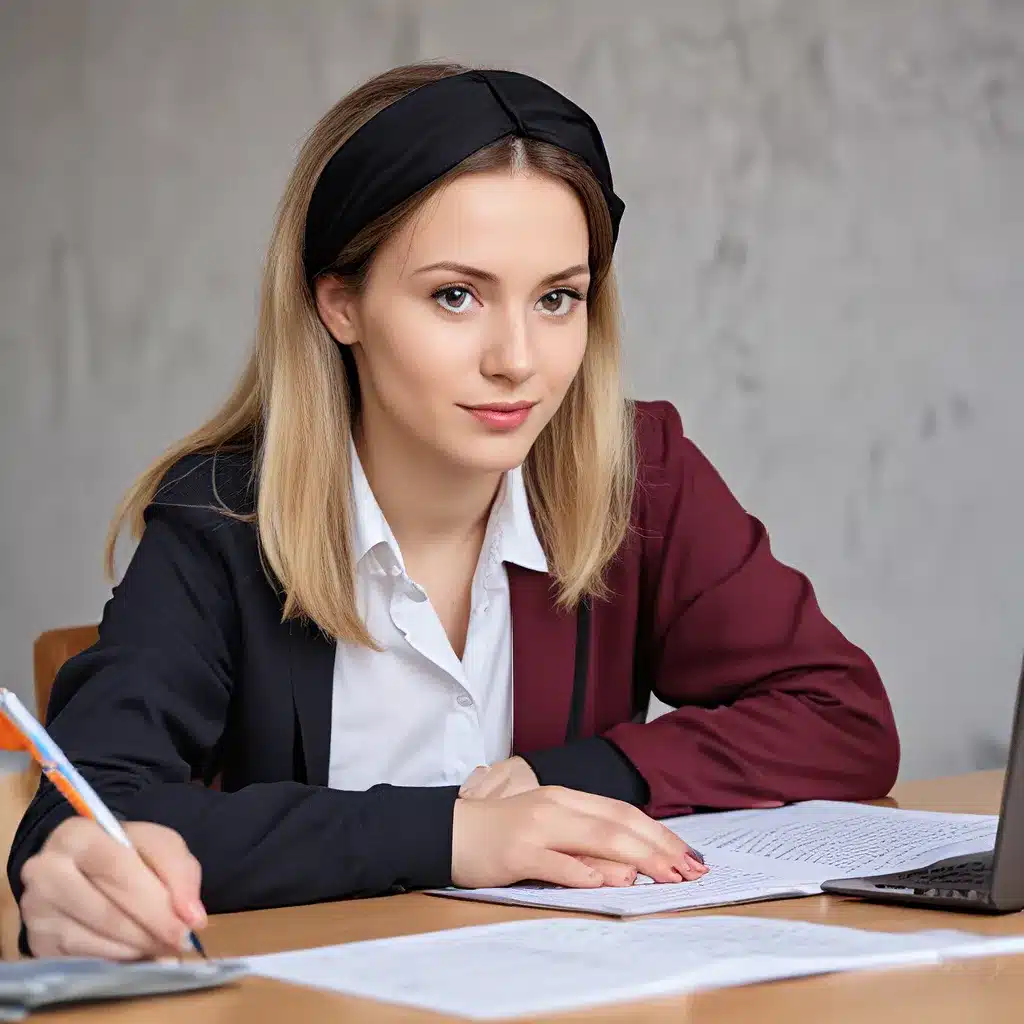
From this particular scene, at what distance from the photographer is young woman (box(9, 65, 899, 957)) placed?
1301 millimetres

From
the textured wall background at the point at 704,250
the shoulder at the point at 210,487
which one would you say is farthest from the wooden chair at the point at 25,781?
the textured wall background at the point at 704,250

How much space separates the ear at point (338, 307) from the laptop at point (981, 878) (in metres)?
0.75

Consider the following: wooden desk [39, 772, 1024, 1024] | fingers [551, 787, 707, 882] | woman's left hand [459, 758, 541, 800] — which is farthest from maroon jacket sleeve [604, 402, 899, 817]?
wooden desk [39, 772, 1024, 1024]

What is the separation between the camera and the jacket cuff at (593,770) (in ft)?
4.77

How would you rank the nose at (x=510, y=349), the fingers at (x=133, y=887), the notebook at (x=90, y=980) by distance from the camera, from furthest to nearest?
the nose at (x=510, y=349), the fingers at (x=133, y=887), the notebook at (x=90, y=980)

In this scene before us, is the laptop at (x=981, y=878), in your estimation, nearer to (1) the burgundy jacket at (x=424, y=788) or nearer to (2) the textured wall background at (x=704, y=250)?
(1) the burgundy jacket at (x=424, y=788)

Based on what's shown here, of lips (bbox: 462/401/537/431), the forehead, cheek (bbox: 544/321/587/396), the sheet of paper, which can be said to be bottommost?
the sheet of paper

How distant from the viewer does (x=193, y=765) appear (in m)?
1.54

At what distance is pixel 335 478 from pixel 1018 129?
2167mm

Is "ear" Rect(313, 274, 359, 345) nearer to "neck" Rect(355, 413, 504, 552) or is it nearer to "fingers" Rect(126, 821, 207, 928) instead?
"neck" Rect(355, 413, 504, 552)

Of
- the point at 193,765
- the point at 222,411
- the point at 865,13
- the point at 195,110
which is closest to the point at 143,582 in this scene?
the point at 193,765

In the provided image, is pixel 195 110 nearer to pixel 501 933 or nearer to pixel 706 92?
pixel 706 92

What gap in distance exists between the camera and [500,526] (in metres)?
1.72

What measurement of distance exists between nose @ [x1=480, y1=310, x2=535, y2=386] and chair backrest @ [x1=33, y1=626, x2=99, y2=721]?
574 mm
